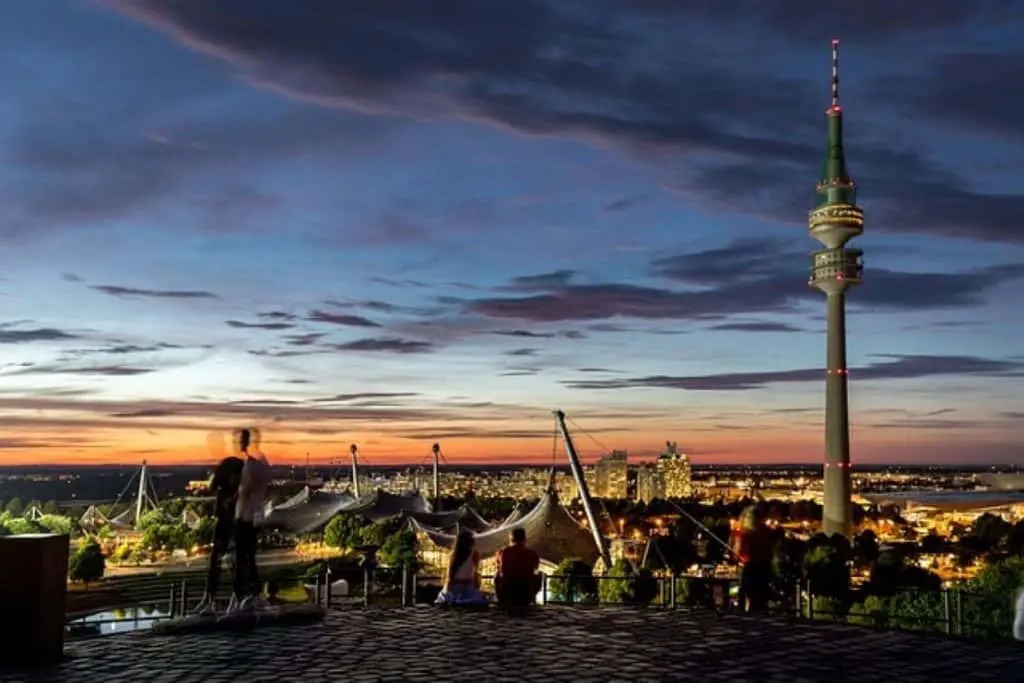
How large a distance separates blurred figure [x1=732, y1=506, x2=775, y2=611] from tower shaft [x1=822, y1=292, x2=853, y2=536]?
283 ft

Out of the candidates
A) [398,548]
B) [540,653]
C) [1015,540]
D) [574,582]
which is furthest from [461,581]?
[1015,540]

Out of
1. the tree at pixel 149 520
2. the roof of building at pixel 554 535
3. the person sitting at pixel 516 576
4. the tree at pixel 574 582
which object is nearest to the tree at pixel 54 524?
the tree at pixel 149 520

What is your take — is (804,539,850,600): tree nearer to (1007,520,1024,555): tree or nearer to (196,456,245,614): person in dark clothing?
(196,456,245,614): person in dark clothing

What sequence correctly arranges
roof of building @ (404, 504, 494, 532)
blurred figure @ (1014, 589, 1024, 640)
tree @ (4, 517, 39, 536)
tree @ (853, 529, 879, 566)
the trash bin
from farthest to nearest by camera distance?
tree @ (853, 529, 879, 566), roof of building @ (404, 504, 494, 532), tree @ (4, 517, 39, 536), blurred figure @ (1014, 589, 1024, 640), the trash bin

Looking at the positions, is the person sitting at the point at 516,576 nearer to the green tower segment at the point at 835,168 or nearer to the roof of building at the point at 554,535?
the roof of building at the point at 554,535

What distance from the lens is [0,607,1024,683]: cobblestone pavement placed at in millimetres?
10648

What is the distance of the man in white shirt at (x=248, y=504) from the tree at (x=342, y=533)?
2216 inches

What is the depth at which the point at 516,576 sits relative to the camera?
15.9 m

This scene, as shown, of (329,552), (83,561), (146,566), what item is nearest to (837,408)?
(329,552)

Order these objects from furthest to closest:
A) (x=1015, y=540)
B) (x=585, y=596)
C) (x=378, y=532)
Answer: (x=1015, y=540) → (x=378, y=532) → (x=585, y=596)

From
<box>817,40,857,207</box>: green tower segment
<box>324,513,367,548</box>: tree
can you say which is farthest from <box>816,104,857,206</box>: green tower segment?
<box>324,513,367,548</box>: tree

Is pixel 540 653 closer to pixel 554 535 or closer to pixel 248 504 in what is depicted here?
pixel 248 504

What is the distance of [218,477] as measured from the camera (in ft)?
42.4

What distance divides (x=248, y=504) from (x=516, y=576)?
15.3ft
